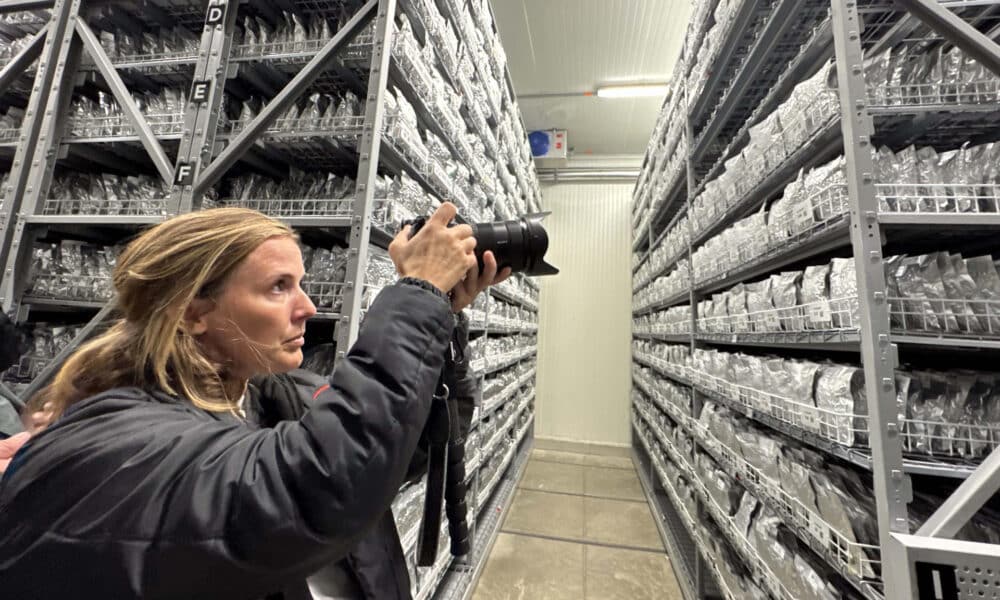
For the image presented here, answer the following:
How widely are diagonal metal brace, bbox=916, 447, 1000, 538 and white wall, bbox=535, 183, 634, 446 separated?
4.16 metres

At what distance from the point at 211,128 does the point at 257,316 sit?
4.20ft

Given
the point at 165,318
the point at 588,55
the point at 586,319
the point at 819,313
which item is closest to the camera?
the point at 165,318

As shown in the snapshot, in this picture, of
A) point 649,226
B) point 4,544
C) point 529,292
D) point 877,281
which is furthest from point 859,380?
point 529,292

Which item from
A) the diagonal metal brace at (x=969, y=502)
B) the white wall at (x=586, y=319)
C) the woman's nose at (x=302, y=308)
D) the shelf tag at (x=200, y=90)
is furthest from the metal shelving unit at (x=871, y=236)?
the white wall at (x=586, y=319)

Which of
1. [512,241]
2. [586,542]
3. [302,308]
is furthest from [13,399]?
[586,542]

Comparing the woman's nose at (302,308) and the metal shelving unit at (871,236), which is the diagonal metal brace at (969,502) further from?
the woman's nose at (302,308)

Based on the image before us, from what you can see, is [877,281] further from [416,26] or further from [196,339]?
[416,26]

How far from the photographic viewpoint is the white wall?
484 centimetres

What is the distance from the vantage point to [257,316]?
1.86 feet

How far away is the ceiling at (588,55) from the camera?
10.1 ft

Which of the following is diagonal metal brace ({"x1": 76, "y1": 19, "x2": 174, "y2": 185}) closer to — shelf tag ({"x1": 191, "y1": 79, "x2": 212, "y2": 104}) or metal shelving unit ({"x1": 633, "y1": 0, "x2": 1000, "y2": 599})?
shelf tag ({"x1": 191, "y1": 79, "x2": 212, "y2": 104})

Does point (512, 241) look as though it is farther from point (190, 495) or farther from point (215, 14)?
point (215, 14)

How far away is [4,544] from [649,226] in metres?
4.10

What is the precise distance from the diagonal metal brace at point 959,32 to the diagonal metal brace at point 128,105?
90.6 inches
